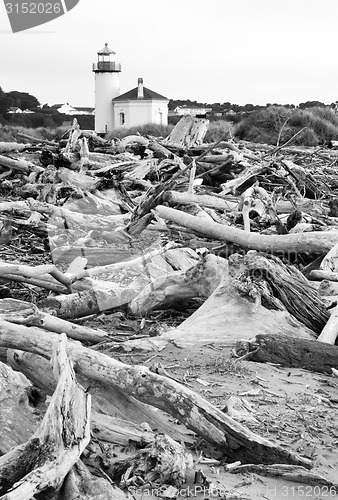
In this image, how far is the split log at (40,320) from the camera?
3.95 meters

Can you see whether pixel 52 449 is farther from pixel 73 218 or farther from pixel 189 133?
pixel 189 133

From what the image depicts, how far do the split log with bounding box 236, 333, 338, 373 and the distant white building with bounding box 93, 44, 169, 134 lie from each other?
44936 millimetres

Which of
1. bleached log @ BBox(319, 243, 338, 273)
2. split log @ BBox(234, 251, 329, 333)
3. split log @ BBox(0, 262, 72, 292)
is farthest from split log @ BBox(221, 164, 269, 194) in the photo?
split log @ BBox(0, 262, 72, 292)

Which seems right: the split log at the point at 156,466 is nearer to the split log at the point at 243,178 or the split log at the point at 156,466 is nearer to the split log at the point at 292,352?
the split log at the point at 292,352

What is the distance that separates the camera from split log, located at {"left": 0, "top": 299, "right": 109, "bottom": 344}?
3953mm

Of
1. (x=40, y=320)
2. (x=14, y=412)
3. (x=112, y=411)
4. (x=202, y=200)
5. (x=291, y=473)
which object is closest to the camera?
(x=291, y=473)

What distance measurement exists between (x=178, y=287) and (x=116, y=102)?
45.6m

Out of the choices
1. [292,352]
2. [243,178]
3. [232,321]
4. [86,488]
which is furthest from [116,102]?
[86,488]

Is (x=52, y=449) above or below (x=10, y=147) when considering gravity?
below

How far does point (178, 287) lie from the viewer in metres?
5.41

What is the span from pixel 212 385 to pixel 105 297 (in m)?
1.77

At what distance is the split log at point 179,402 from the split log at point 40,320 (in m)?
0.41

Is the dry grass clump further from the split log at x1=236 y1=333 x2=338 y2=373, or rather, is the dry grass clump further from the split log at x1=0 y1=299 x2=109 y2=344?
the split log at x1=0 y1=299 x2=109 y2=344

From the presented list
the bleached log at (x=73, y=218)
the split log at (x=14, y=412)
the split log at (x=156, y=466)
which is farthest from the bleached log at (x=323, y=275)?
the split log at (x=156, y=466)
